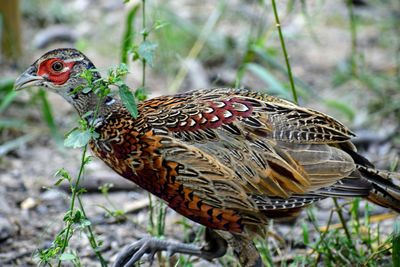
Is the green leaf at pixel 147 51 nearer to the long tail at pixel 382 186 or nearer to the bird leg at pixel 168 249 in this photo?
the bird leg at pixel 168 249

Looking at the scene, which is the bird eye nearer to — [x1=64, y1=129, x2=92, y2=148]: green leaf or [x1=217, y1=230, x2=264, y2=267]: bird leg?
[x1=64, y1=129, x2=92, y2=148]: green leaf

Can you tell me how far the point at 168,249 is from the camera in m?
4.20

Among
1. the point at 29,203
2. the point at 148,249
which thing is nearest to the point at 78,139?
the point at 148,249

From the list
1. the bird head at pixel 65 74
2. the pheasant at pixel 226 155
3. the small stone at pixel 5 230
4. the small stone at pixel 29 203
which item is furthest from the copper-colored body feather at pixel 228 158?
the small stone at pixel 29 203

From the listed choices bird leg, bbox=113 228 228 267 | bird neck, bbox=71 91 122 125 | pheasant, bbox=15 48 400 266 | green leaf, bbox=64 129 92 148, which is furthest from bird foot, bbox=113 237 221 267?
green leaf, bbox=64 129 92 148

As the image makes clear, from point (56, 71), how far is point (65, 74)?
5 centimetres

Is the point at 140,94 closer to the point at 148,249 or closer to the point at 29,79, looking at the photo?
the point at 29,79

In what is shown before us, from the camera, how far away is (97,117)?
3861mm

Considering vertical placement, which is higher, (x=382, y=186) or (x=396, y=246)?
(x=382, y=186)

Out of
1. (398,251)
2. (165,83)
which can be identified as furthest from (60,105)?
(398,251)

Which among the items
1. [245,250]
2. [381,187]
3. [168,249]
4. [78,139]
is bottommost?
[168,249]

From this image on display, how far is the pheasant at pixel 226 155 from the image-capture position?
371 cm

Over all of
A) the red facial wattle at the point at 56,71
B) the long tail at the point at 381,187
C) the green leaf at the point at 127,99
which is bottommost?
the long tail at the point at 381,187

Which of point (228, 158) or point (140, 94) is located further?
point (140, 94)
